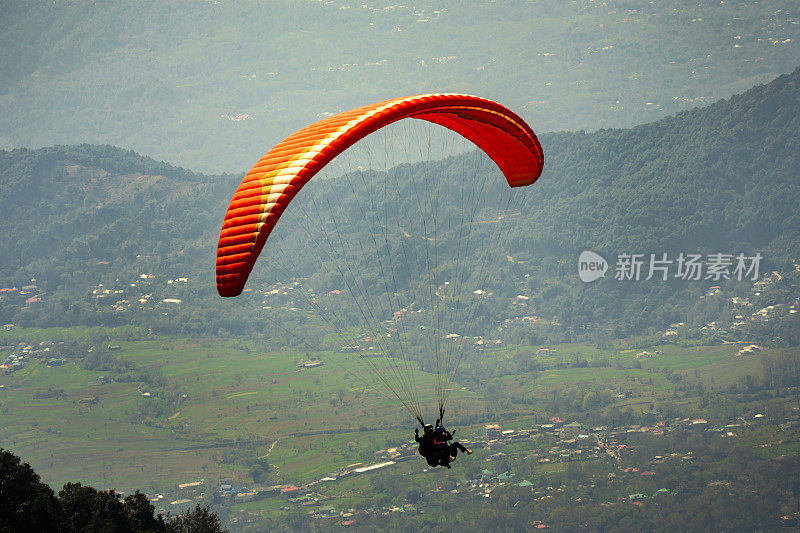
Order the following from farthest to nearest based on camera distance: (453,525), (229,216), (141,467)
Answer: (141,467) → (453,525) → (229,216)

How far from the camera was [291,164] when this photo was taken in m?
23.9

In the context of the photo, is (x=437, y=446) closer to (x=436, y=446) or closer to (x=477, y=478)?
(x=436, y=446)

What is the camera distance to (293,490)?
176250 mm

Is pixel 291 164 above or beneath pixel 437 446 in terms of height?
above

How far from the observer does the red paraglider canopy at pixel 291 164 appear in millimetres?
22500

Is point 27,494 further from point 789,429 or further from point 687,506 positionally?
point 789,429

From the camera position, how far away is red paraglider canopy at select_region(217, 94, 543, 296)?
22500 millimetres

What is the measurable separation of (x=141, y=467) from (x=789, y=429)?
415 ft

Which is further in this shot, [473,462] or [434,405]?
[434,405]

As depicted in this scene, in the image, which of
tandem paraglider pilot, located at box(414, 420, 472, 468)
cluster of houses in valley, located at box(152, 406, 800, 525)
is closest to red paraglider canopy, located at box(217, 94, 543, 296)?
tandem paraglider pilot, located at box(414, 420, 472, 468)

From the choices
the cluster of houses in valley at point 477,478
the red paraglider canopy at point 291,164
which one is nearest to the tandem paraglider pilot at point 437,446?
the red paraglider canopy at point 291,164

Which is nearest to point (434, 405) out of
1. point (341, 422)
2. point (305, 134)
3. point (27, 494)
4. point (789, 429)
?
point (341, 422)

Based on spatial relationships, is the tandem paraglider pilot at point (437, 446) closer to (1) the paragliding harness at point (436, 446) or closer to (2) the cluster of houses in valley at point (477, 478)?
(1) the paragliding harness at point (436, 446)

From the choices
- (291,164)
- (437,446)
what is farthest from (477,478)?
(291,164)
